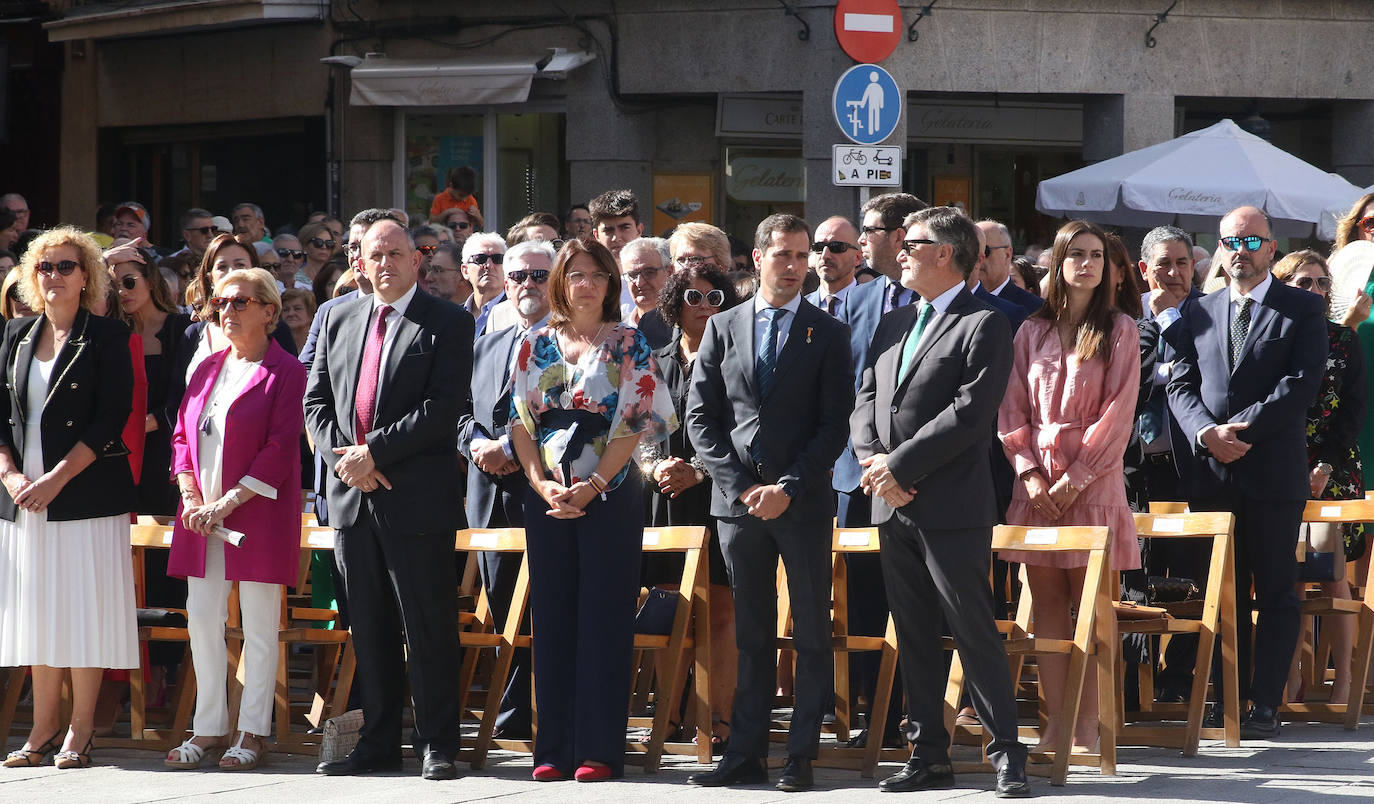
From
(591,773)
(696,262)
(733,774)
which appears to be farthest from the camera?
(696,262)

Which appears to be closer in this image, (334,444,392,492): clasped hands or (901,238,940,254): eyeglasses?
(901,238,940,254): eyeglasses

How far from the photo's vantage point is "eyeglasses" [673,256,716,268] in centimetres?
815

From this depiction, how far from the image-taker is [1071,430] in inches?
293

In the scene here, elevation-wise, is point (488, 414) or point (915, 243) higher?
point (915, 243)

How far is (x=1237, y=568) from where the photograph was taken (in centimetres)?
838

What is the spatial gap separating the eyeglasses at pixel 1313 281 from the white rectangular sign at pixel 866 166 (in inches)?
140

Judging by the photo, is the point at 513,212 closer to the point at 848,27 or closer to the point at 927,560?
the point at 848,27

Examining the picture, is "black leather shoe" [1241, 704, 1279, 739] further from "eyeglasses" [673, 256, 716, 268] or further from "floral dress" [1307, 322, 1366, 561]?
"eyeglasses" [673, 256, 716, 268]

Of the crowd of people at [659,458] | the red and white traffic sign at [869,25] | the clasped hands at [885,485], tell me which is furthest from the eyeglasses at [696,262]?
the red and white traffic sign at [869,25]

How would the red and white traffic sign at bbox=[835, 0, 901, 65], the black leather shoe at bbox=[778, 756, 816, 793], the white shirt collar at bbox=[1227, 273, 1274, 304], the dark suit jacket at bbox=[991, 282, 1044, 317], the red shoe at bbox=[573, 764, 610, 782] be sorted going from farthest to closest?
the red and white traffic sign at bbox=[835, 0, 901, 65], the dark suit jacket at bbox=[991, 282, 1044, 317], the white shirt collar at bbox=[1227, 273, 1274, 304], the red shoe at bbox=[573, 764, 610, 782], the black leather shoe at bbox=[778, 756, 816, 793]

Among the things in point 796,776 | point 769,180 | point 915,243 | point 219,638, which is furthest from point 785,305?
point 769,180

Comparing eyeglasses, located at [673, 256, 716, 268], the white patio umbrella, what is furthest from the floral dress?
the white patio umbrella

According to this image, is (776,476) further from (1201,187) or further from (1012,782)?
(1201,187)

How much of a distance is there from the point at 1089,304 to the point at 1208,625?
1446 mm
